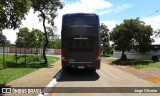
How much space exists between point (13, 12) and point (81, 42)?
8.28 m

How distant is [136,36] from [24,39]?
5513 centimetres

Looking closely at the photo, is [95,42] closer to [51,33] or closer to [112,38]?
[51,33]

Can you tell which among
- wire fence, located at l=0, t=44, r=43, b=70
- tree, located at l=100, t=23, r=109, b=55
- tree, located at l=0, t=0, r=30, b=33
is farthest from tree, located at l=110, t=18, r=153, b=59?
tree, located at l=100, t=23, r=109, b=55

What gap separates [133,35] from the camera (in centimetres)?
4772

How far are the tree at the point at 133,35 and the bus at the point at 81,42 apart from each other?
25.9 meters

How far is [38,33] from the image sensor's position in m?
96.4

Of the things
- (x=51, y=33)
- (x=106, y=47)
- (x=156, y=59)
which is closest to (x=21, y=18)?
(x=51, y=33)

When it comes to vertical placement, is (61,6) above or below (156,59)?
above

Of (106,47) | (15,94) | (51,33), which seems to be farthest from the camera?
(106,47)

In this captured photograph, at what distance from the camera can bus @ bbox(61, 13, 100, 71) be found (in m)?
22.2

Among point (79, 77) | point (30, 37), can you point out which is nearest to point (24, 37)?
point (30, 37)

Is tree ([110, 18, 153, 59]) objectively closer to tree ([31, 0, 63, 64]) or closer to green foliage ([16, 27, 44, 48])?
tree ([31, 0, 63, 64])

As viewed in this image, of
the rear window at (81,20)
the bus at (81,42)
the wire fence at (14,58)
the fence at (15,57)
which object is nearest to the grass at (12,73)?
the wire fence at (14,58)

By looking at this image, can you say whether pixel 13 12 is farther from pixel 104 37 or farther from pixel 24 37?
pixel 104 37
